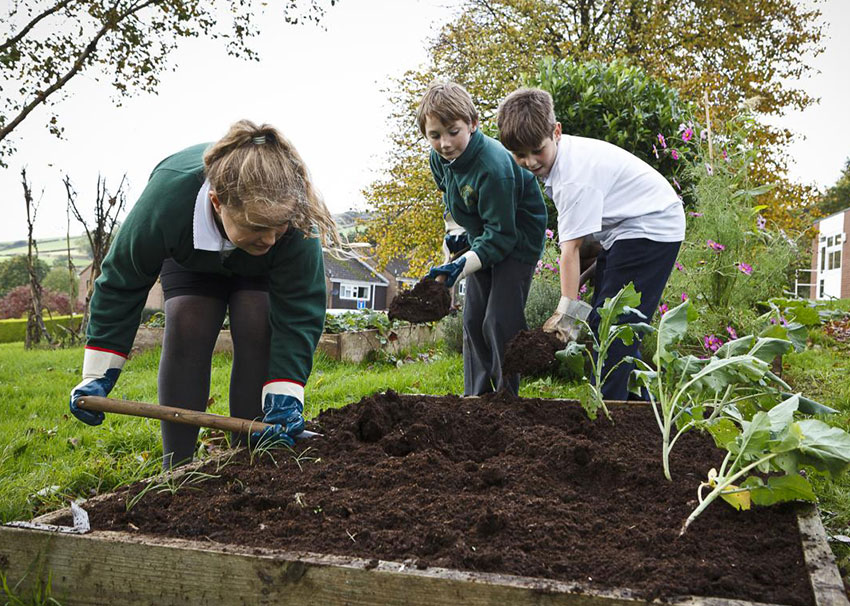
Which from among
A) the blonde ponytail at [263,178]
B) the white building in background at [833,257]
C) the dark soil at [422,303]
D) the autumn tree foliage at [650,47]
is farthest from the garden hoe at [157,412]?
the white building in background at [833,257]

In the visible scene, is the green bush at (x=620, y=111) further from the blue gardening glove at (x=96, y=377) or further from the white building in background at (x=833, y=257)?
the white building in background at (x=833, y=257)

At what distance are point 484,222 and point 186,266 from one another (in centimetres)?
162

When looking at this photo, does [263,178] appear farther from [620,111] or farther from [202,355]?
[620,111]

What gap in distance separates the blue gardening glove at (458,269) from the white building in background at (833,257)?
3437cm

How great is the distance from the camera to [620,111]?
6.72m

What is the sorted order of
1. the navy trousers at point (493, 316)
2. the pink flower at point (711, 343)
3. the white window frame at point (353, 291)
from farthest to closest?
the white window frame at point (353, 291) → the pink flower at point (711, 343) → the navy trousers at point (493, 316)

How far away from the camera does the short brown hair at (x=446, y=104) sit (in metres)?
2.94

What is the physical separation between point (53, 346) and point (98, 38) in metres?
4.43

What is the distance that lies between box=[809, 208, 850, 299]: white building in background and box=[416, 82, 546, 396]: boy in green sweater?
111 ft

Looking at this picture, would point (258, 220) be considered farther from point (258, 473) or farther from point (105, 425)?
point (105, 425)

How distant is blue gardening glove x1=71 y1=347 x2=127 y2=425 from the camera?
222 cm

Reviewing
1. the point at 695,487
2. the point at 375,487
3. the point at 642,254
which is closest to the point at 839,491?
the point at 695,487

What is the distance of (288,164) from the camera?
80.0 inches

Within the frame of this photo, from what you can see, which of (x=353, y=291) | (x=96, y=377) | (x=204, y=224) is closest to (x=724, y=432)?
(x=204, y=224)
